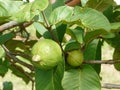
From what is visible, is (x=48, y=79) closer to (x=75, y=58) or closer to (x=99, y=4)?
(x=75, y=58)

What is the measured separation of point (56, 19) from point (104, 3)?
0.84ft

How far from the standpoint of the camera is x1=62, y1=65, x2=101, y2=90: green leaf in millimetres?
1043

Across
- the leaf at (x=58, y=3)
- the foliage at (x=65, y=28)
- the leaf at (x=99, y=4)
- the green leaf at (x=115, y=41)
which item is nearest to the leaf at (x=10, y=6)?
the foliage at (x=65, y=28)

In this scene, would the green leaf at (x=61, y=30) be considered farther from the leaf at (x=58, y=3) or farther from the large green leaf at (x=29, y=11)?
the large green leaf at (x=29, y=11)

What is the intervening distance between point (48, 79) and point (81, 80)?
94 mm

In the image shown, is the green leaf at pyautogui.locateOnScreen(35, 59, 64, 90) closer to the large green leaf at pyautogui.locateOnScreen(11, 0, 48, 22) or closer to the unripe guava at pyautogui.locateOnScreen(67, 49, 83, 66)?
the unripe guava at pyautogui.locateOnScreen(67, 49, 83, 66)

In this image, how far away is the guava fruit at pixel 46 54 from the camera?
0.94 meters

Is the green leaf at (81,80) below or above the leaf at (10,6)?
below

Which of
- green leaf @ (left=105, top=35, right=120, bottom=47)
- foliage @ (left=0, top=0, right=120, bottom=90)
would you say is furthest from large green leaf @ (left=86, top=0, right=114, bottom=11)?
green leaf @ (left=105, top=35, right=120, bottom=47)

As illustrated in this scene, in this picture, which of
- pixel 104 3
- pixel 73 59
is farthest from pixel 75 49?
pixel 104 3

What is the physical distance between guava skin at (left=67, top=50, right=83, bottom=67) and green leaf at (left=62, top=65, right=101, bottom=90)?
0.03 metres

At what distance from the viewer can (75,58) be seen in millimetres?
1026

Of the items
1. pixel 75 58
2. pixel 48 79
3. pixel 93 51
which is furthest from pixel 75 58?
pixel 93 51

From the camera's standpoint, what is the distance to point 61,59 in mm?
991
